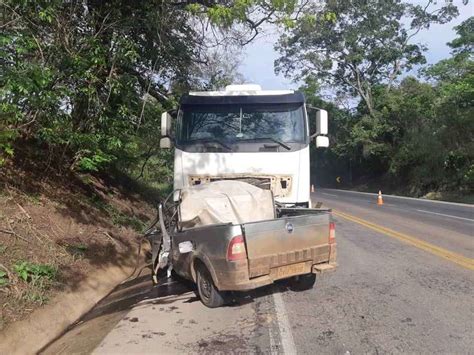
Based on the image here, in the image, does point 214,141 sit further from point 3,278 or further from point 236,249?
point 3,278

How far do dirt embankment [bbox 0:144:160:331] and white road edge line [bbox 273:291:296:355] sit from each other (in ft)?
9.28

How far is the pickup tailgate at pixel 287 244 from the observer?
586cm

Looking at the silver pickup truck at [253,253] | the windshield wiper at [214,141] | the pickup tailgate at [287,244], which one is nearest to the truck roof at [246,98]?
the windshield wiper at [214,141]

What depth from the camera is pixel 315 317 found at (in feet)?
19.2

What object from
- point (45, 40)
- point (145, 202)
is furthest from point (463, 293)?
point (145, 202)

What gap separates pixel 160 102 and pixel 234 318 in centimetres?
952

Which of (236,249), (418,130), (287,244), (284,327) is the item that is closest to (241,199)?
(287,244)

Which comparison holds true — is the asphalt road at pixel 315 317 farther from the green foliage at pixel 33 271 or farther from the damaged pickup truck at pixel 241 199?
the green foliage at pixel 33 271

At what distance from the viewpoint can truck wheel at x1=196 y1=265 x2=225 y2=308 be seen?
20.5 feet

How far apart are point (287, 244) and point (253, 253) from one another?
527mm

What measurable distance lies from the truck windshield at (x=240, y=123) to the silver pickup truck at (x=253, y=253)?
2155 mm

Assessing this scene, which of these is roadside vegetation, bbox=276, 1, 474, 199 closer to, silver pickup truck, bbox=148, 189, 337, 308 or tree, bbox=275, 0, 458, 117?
tree, bbox=275, 0, 458, 117

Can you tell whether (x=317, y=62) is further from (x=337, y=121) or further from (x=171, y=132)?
(x=171, y=132)

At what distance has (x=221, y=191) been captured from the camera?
7.21m
